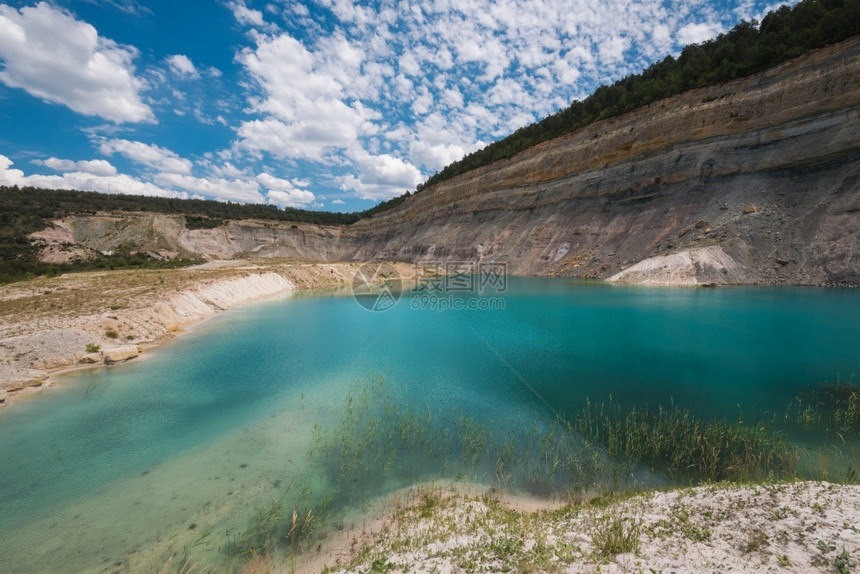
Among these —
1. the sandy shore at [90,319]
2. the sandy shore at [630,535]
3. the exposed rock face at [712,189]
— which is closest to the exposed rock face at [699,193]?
the exposed rock face at [712,189]

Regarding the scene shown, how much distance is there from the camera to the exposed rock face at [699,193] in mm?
29688

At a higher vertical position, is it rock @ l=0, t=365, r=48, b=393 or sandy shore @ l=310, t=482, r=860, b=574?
sandy shore @ l=310, t=482, r=860, b=574

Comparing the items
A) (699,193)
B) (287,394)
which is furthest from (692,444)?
(699,193)

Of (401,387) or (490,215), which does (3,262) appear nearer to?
(401,387)

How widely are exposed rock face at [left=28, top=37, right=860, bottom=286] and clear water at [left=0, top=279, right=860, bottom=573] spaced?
457 inches

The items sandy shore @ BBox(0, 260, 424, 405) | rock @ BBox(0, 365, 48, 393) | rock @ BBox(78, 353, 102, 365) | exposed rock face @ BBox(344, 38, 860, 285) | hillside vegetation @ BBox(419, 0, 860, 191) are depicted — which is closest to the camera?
rock @ BBox(0, 365, 48, 393)

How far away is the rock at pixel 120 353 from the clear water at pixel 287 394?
1.94ft

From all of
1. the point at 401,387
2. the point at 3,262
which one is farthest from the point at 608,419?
the point at 3,262

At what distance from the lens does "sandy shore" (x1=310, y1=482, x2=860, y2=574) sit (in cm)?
376

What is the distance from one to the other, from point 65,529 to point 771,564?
1007cm

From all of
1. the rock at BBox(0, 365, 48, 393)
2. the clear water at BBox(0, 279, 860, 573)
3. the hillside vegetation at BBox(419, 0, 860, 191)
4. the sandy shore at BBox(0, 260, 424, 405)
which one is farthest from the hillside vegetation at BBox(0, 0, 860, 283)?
the rock at BBox(0, 365, 48, 393)

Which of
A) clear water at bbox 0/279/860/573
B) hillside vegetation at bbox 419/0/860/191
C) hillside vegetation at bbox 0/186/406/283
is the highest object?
hillside vegetation at bbox 419/0/860/191

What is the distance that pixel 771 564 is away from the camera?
140 inches

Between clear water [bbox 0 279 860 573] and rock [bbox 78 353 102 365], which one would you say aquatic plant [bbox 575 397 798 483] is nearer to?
clear water [bbox 0 279 860 573]
